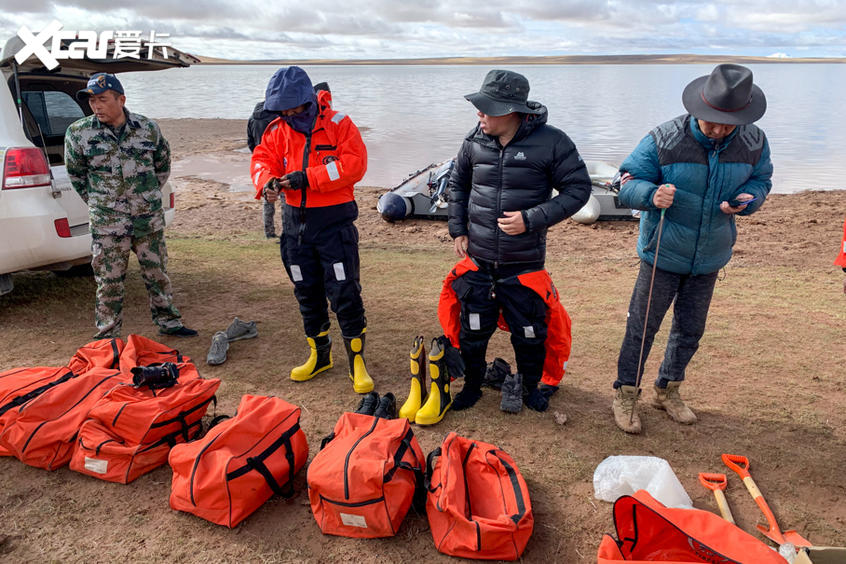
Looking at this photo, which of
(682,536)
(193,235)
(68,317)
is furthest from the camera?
(193,235)

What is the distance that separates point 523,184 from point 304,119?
1.48 meters

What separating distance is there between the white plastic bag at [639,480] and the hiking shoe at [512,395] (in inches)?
29.6

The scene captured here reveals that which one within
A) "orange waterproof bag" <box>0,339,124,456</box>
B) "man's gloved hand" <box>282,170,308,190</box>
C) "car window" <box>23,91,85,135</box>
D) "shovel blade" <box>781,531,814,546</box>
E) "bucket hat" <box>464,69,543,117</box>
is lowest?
"shovel blade" <box>781,531,814,546</box>

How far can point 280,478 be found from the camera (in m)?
2.95

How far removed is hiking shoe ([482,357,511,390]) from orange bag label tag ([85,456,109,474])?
2.40 metres

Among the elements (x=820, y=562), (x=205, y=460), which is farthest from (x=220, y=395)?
(x=820, y=562)

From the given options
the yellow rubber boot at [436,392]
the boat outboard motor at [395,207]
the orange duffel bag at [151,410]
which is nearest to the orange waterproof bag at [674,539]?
the yellow rubber boot at [436,392]

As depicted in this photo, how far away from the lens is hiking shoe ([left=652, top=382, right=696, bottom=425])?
144 inches

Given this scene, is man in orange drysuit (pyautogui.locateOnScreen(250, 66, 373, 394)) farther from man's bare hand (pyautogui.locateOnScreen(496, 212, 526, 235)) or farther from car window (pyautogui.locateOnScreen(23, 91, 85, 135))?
car window (pyautogui.locateOnScreen(23, 91, 85, 135))

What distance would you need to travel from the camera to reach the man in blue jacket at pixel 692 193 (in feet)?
10.0

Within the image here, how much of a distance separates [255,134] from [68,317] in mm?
2858

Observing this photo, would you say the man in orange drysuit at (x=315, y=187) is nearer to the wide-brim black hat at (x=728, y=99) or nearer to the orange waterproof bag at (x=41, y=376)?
the orange waterproof bag at (x=41, y=376)

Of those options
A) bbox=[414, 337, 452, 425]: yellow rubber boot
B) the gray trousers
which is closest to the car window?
bbox=[414, 337, 452, 425]: yellow rubber boot

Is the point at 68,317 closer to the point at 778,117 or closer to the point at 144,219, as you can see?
the point at 144,219
